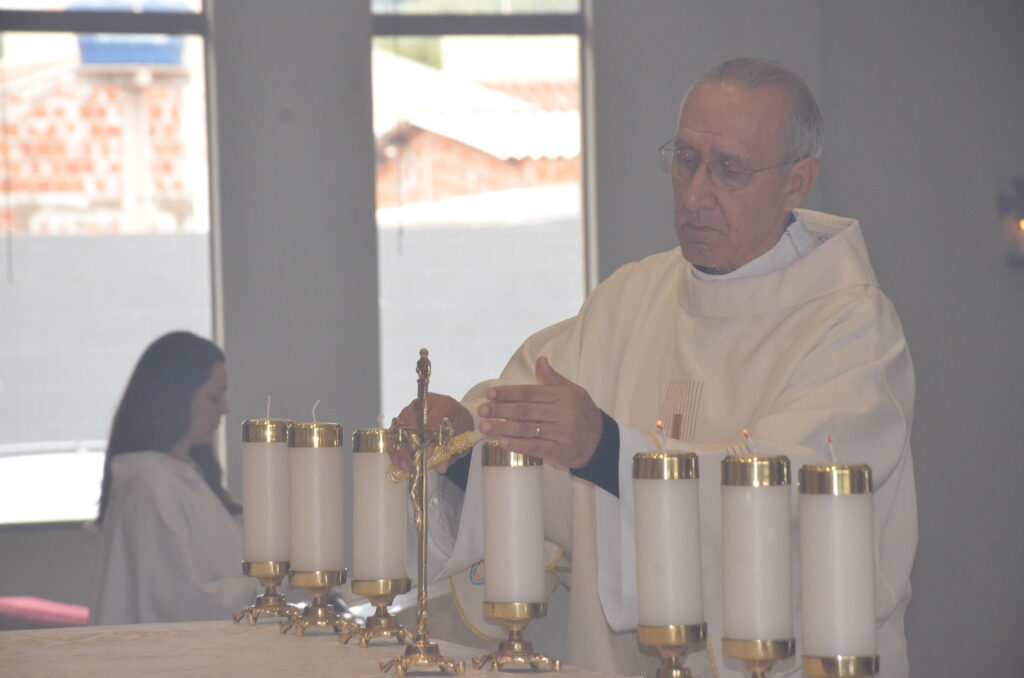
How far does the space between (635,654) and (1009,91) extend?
4.67 metres

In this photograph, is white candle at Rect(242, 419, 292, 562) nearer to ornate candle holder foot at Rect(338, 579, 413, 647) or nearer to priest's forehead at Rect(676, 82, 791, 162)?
ornate candle holder foot at Rect(338, 579, 413, 647)

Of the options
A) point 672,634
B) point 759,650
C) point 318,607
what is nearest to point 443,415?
point 318,607

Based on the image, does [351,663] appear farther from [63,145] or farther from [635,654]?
[63,145]

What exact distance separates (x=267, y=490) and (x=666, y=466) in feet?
3.20

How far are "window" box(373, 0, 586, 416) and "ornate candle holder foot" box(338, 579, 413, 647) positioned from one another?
4696 millimetres

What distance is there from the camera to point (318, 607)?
255 centimetres

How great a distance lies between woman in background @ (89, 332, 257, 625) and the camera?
202 inches

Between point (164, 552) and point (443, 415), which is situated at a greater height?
point (443, 415)

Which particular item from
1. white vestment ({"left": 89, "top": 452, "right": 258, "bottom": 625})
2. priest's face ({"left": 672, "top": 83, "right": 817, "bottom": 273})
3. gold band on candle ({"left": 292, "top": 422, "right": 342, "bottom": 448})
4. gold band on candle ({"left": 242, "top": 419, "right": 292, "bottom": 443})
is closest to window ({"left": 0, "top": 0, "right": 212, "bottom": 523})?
white vestment ({"left": 89, "top": 452, "right": 258, "bottom": 625})

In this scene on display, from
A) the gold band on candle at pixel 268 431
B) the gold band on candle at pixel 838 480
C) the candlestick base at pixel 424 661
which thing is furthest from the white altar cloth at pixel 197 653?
the gold band on candle at pixel 838 480

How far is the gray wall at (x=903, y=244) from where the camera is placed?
6688 millimetres

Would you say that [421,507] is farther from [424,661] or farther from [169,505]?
[169,505]

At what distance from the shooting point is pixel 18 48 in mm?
6863

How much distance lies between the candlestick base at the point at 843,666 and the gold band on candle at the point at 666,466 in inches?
11.4
